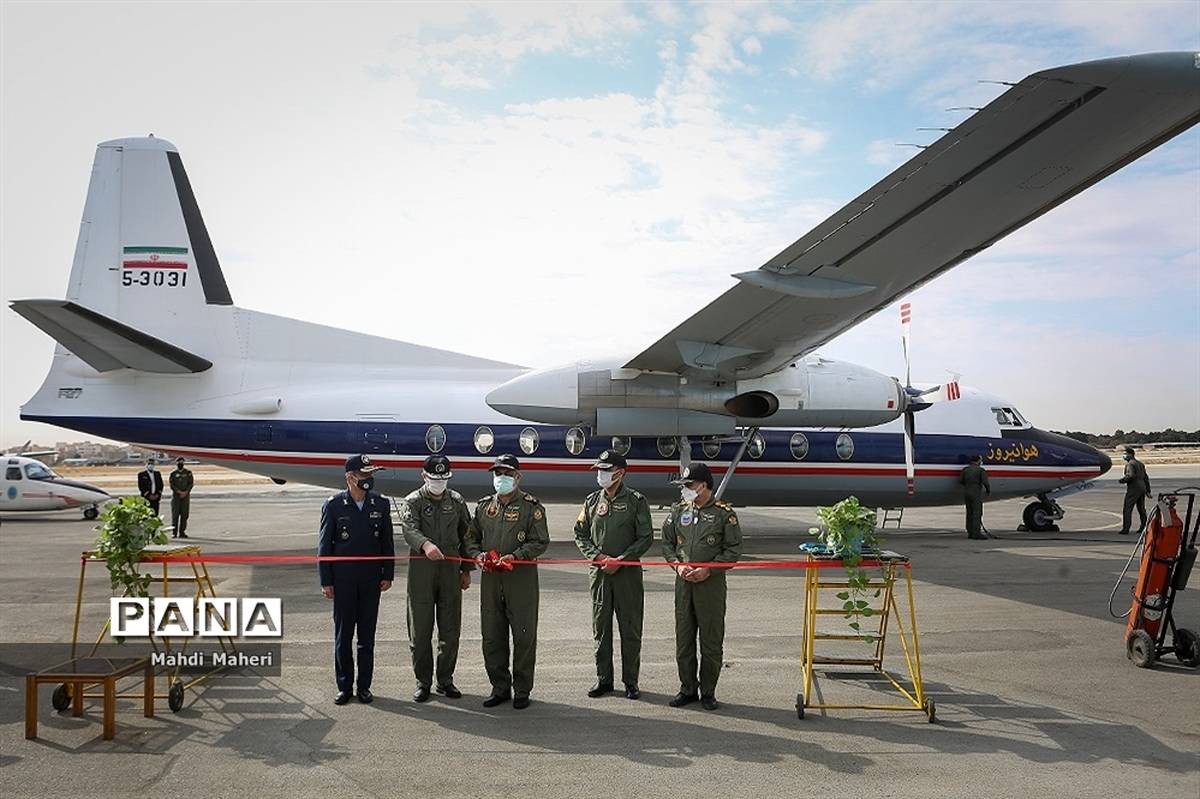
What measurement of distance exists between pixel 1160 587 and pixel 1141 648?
1.94 feet

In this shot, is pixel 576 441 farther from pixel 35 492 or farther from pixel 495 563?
pixel 35 492

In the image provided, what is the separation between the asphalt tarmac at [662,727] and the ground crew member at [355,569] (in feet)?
1.12

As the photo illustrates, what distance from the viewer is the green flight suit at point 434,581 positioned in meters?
7.16

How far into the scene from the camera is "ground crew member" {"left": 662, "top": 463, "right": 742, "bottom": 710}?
6.85 metres

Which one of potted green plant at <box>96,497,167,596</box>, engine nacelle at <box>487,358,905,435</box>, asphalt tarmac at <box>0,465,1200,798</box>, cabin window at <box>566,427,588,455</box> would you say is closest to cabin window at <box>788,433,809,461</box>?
engine nacelle at <box>487,358,905,435</box>

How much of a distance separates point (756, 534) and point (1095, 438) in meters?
85.6

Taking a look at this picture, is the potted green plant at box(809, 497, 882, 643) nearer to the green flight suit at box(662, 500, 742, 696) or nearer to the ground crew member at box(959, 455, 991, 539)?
the green flight suit at box(662, 500, 742, 696)

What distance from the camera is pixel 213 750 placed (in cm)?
589

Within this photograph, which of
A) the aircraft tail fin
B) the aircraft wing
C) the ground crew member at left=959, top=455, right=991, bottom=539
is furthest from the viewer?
the ground crew member at left=959, top=455, right=991, bottom=539

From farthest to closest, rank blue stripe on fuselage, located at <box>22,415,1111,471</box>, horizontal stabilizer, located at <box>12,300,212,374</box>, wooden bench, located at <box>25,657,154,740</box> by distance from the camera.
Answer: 1. blue stripe on fuselage, located at <box>22,415,1111,471</box>
2. horizontal stabilizer, located at <box>12,300,212,374</box>
3. wooden bench, located at <box>25,657,154,740</box>

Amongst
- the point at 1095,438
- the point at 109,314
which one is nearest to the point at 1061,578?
the point at 109,314

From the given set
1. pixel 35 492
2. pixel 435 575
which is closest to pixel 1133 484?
pixel 435 575

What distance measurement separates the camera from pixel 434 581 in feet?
23.8

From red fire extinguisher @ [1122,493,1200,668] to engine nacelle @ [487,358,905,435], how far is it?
764 centimetres
